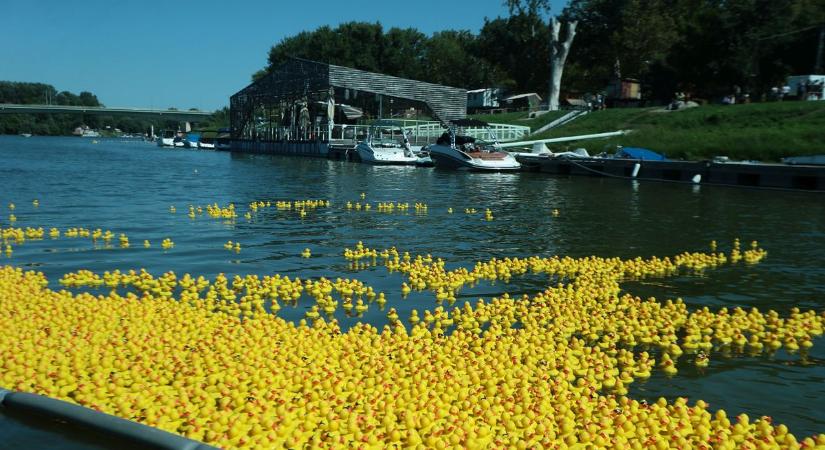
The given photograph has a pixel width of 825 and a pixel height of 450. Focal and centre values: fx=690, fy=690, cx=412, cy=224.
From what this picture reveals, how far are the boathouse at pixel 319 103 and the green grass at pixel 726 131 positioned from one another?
61.2 feet

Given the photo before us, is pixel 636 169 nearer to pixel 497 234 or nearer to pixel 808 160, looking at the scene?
pixel 808 160

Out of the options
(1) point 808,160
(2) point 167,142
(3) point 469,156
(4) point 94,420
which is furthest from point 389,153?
(2) point 167,142

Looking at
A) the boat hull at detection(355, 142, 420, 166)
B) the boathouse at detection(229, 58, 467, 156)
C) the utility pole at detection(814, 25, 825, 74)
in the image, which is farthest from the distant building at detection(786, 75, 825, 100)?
the boathouse at detection(229, 58, 467, 156)

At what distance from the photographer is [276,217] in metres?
27.2

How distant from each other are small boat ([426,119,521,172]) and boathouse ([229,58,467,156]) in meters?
18.6

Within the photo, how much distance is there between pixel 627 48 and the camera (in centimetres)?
8562

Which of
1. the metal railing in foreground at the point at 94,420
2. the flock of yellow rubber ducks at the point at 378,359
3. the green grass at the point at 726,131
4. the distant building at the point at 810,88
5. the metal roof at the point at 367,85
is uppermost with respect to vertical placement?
the metal roof at the point at 367,85

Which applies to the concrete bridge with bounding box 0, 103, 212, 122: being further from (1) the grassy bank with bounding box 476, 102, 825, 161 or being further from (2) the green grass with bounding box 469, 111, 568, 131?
(1) the grassy bank with bounding box 476, 102, 825, 161

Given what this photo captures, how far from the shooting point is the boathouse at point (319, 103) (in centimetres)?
7669

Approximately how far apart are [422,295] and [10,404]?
331 inches

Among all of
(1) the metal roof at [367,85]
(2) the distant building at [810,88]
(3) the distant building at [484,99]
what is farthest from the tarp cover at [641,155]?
(3) the distant building at [484,99]

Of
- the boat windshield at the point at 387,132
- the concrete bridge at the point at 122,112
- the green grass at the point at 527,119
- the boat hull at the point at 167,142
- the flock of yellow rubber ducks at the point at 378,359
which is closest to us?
the flock of yellow rubber ducks at the point at 378,359

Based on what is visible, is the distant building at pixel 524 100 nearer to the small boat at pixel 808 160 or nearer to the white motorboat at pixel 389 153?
the white motorboat at pixel 389 153

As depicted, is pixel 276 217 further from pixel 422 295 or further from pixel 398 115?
pixel 398 115
